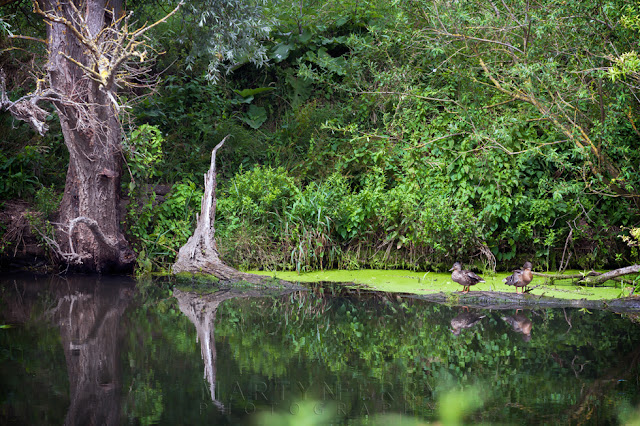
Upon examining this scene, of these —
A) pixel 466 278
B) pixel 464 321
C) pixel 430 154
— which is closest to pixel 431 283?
pixel 466 278

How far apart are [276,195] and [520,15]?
170 inches

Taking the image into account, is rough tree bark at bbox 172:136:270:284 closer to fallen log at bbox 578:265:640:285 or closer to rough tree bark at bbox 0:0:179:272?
rough tree bark at bbox 0:0:179:272

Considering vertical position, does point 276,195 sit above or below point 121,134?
below

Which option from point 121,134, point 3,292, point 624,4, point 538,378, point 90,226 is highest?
point 624,4

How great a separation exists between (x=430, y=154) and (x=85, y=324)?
572 centimetres

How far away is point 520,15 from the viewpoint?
782 centimetres

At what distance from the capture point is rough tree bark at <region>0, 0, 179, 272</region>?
813cm

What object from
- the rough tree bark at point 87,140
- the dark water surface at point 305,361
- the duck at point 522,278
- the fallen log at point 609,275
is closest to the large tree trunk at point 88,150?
the rough tree bark at point 87,140

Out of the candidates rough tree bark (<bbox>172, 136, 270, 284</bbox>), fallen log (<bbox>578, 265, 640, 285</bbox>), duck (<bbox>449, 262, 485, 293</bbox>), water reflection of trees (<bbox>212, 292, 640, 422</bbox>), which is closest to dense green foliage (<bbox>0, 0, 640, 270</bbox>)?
rough tree bark (<bbox>172, 136, 270, 284</bbox>)

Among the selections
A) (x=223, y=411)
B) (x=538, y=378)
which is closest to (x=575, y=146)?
(x=538, y=378)

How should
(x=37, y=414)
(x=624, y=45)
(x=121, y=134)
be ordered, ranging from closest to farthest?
1. (x=37, y=414)
2. (x=624, y=45)
3. (x=121, y=134)

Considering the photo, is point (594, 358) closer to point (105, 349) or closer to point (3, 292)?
point (105, 349)

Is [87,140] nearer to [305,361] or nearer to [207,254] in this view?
[207,254]

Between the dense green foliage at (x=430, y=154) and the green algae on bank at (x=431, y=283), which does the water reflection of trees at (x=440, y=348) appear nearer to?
the green algae on bank at (x=431, y=283)
